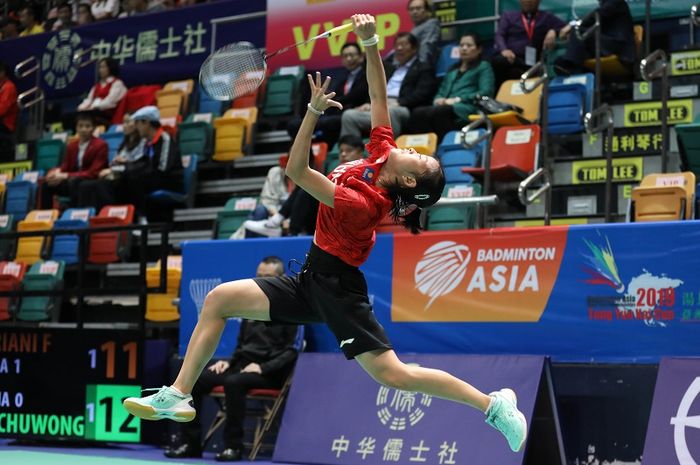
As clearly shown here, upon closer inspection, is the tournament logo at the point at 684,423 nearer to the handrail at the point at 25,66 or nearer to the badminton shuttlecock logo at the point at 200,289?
the badminton shuttlecock logo at the point at 200,289

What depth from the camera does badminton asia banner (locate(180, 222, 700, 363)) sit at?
282 inches

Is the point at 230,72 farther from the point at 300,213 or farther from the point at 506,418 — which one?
the point at 300,213

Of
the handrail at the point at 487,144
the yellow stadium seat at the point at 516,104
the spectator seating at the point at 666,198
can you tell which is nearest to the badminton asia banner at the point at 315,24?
the yellow stadium seat at the point at 516,104

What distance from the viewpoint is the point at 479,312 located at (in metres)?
7.87

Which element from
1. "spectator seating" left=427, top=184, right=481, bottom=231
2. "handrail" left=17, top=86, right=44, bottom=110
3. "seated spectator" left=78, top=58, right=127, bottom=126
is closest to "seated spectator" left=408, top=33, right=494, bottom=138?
"spectator seating" left=427, top=184, right=481, bottom=231

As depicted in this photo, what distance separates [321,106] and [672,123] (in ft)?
19.4

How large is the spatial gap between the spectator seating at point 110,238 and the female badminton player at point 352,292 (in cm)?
669

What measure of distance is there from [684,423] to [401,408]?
213 cm

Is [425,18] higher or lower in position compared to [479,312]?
higher

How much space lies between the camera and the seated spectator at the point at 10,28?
1742 centimetres

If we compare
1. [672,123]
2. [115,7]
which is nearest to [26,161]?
[115,7]

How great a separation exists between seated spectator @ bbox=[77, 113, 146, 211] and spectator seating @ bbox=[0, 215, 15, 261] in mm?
1112

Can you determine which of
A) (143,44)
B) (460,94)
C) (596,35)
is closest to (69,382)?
(460,94)

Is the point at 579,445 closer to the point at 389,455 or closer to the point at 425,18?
the point at 389,455
